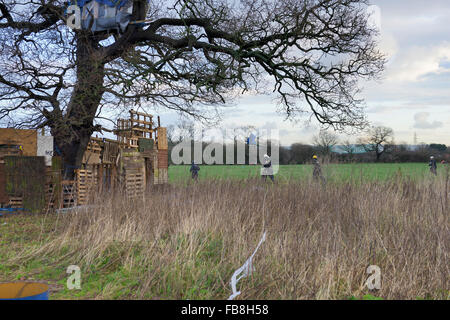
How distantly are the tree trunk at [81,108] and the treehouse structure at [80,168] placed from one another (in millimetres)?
409

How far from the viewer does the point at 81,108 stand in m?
12.5

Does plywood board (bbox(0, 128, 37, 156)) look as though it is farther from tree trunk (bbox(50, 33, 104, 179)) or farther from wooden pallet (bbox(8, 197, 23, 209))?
wooden pallet (bbox(8, 197, 23, 209))

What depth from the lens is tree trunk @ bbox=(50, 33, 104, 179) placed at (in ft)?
37.0

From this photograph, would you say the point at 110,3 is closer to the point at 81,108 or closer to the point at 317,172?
the point at 81,108

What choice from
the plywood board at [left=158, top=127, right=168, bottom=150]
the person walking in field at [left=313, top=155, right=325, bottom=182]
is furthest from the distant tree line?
the plywood board at [left=158, top=127, right=168, bottom=150]

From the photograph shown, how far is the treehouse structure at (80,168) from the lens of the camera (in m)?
11.7

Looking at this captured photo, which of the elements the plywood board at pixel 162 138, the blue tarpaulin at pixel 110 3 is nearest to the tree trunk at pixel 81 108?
the blue tarpaulin at pixel 110 3

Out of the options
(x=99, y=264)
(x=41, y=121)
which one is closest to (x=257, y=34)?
(x=41, y=121)

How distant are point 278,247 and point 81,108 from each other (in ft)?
31.5

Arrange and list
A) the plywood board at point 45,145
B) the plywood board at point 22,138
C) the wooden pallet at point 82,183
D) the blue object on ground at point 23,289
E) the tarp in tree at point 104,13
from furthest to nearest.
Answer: the plywood board at point 45,145 < the plywood board at point 22,138 < the tarp in tree at point 104,13 < the wooden pallet at point 82,183 < the blue object on ground at point 23,289

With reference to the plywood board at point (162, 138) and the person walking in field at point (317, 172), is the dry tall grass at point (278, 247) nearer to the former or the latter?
the person walking in field at point (317, 172)

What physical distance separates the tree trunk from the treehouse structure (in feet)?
1.34

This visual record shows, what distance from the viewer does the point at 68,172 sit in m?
13.1
